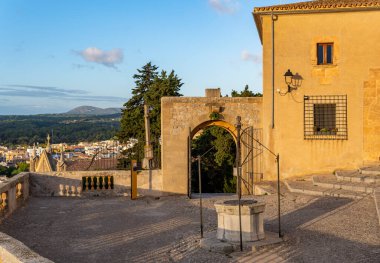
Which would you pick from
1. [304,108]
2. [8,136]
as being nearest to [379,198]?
[304,108]

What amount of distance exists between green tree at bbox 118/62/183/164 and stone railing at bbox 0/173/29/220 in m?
16.6

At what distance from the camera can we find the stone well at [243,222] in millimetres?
8422

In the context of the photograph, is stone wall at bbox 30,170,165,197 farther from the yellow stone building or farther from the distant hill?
the distant hill

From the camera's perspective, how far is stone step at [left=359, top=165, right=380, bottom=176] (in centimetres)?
1378

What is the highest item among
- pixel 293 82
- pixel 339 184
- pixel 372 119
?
pixel 293 82

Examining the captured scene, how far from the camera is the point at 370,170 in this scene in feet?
45.9

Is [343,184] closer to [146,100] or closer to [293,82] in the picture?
[293,82]

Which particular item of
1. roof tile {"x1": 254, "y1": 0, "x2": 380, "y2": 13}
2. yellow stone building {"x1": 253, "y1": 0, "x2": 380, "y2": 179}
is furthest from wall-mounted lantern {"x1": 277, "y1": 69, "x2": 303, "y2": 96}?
roof tile {"x1": 254, "y1": 0, "x2": 380, "y2": 13}

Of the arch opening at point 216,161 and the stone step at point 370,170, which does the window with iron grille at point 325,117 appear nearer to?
the stone step at point 370,170

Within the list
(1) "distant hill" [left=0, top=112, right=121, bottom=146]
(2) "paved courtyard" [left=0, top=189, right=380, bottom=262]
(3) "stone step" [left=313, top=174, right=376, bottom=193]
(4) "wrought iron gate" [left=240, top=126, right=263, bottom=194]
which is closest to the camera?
(2) "paved courtyard" [left=0, top=189, right=380, bottom=262]

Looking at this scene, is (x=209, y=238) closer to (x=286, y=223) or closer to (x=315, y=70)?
(x=286, y=223)

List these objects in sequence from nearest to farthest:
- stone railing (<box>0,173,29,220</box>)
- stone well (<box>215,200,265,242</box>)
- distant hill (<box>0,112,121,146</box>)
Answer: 1. stone well (<box>215,200,265,242</box>)
2. stone railing (<box>0,173,29,220</box>)
3. distant hill (<box>0,112,121,146</box>)

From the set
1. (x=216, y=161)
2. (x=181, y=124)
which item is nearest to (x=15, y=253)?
(x=181, y=124)

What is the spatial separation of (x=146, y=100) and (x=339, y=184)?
2311 centimetres
